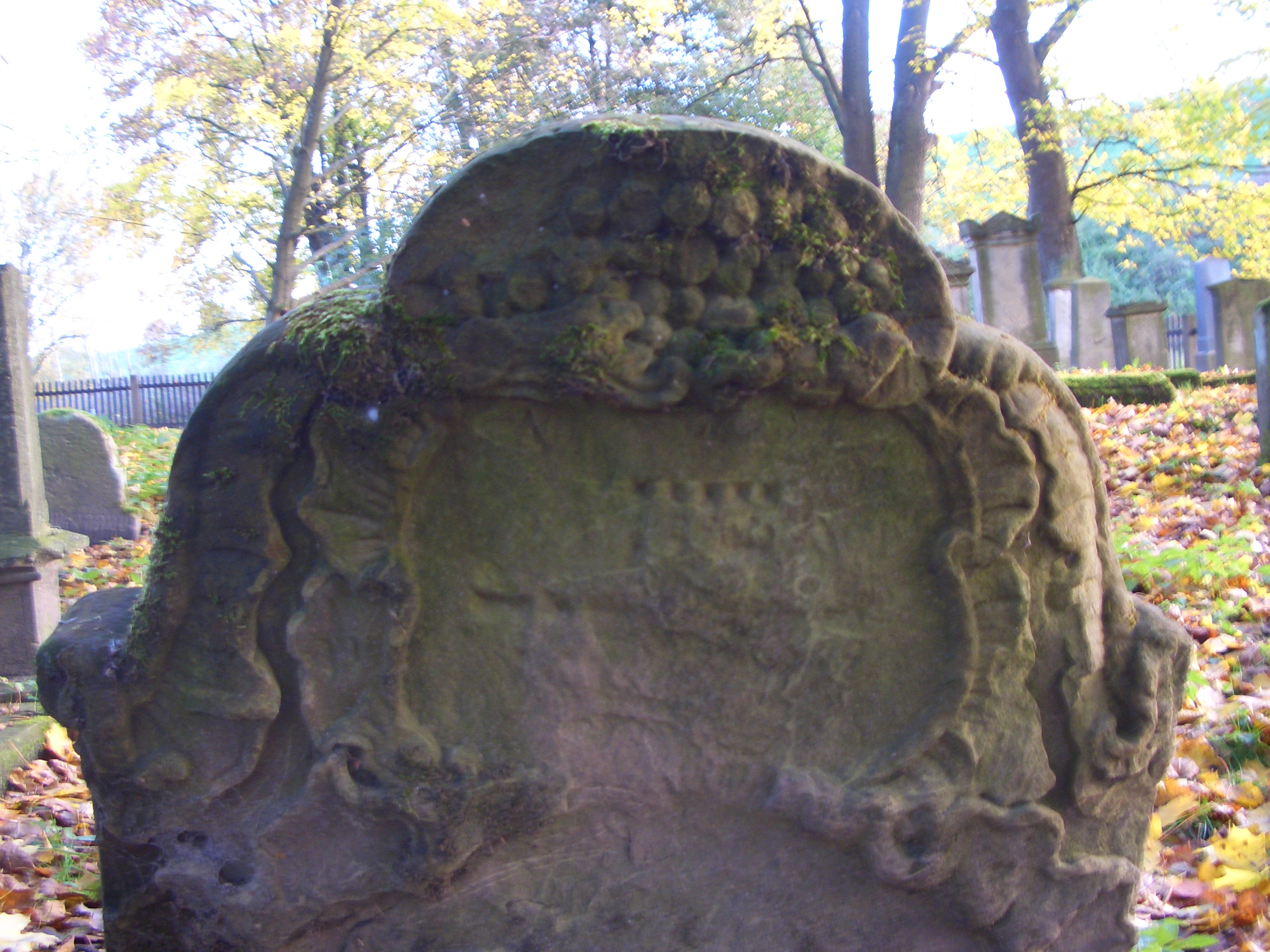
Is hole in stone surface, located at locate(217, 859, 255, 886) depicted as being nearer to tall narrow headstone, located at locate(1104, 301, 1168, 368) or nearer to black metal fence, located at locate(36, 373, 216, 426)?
tall narrow headstone, located at locate(1104, 301, 1168, 368)

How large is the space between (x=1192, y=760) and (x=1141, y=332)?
11331 mm

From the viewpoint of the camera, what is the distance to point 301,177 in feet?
34.4

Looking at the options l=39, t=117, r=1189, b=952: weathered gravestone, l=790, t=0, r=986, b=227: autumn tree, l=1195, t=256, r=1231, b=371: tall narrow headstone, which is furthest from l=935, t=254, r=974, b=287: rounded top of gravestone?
l=39, t=117, r=1189, b=952: weathered gravestone

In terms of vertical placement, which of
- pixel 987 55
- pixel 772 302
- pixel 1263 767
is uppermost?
pixel 987 55

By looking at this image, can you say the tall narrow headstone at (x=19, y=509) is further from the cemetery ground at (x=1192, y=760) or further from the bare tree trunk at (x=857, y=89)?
the bare tree trunk at (x=857, y=89)

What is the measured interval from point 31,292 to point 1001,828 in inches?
1242

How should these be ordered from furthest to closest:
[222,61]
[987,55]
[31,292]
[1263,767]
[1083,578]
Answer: [31,292]
[987,55]
[222,61]
[1263,767]
[1083,578]

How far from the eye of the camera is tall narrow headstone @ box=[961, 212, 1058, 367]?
13.0 m

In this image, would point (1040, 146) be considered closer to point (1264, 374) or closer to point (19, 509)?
point (1264, 374)

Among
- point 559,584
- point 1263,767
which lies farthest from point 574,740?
point 1263,767

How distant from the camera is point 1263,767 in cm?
300

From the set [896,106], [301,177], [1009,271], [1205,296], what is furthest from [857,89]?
[1205,296]

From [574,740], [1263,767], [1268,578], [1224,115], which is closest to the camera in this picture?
[574,740]

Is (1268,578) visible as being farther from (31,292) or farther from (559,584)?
(31,292)
